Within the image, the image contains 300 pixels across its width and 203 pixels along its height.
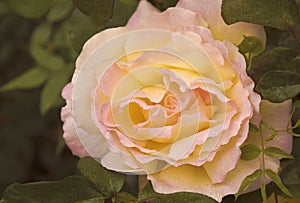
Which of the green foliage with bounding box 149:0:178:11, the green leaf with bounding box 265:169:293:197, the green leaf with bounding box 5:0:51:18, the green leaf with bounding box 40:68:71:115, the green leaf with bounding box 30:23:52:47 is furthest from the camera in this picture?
the green leaf with bounding box 30:23:52:47

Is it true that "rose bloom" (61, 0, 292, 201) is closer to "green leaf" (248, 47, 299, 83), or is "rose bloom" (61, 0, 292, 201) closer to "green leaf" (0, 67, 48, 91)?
"green leaf" (248, 47, 299, 83)

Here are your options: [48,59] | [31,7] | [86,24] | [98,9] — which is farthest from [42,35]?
[98,9]

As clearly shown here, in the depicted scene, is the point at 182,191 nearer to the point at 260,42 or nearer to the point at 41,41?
the point at 260,42

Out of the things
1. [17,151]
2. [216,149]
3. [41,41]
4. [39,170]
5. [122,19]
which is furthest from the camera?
[39,170]

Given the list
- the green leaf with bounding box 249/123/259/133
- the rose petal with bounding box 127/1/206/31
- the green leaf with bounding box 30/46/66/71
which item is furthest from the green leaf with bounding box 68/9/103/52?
the green leaf with bounding box 30/46/66/71

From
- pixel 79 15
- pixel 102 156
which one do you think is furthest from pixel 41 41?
pixel 102 156

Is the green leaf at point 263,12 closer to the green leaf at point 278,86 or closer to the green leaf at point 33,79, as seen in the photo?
the green leaf at point 278,86

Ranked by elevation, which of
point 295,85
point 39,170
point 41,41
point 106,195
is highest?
point 295,85
